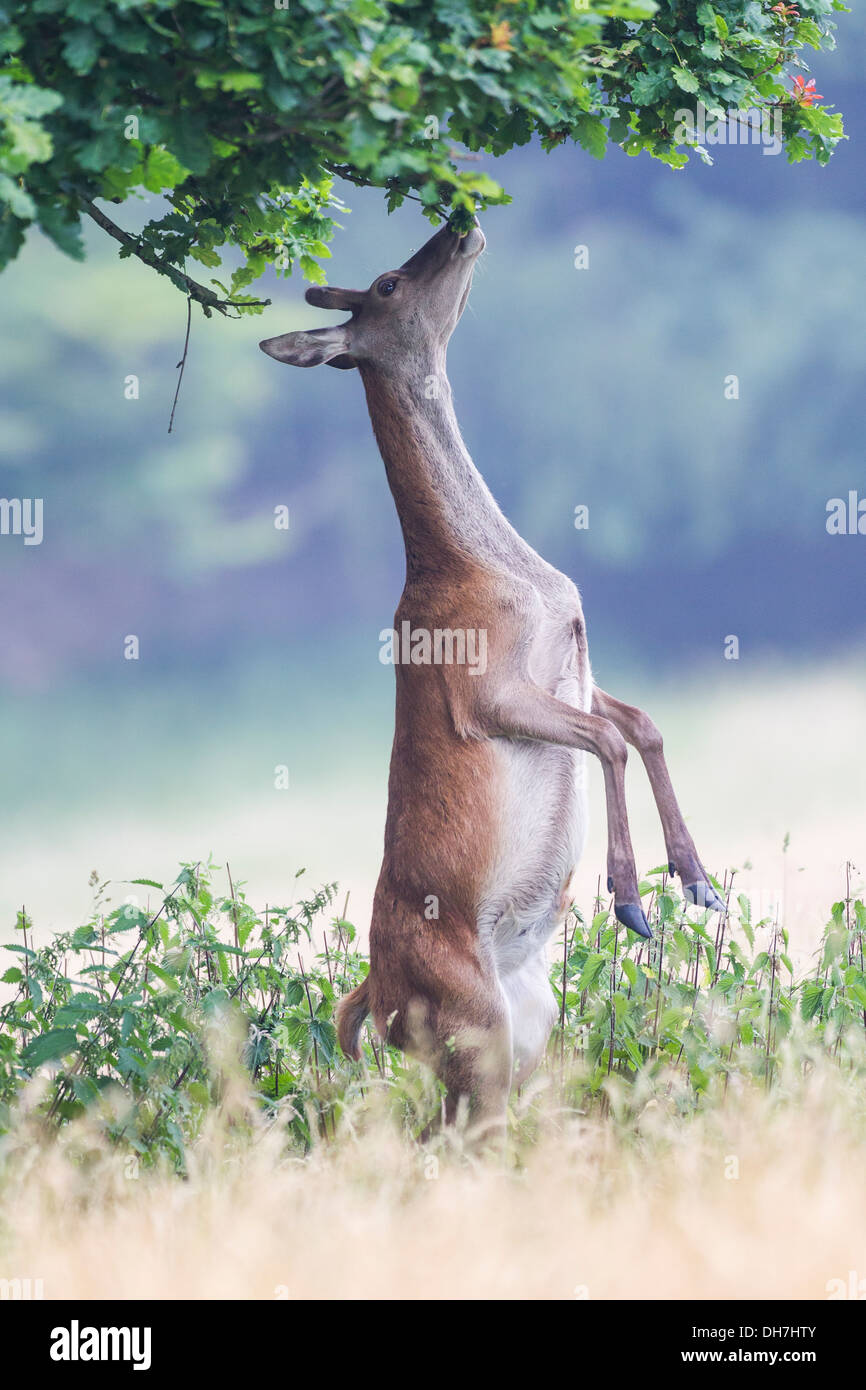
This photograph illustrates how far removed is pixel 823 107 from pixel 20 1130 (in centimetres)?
Result: 586

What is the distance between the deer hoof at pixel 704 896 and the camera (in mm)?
6340

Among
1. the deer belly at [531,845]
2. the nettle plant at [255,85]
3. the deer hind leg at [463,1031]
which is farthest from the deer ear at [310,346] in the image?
the deer hind leg at [463,1031]

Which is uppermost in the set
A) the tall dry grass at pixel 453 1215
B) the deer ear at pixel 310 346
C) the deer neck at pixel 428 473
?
the deer ear at pixel 310 346

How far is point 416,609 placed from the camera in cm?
649

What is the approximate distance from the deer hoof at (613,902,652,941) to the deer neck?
1.76m

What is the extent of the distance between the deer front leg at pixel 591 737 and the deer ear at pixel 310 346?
1801 mm

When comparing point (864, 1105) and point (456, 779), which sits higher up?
point (456, 779)

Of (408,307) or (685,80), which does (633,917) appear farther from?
(685,80)

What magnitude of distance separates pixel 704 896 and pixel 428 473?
7.81 ft

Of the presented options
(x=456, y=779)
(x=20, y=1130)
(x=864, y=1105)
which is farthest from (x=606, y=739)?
(x=20, y=1130)

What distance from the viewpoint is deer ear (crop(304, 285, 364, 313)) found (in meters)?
6.69

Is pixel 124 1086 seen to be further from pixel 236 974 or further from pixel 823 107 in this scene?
pixel 823 107

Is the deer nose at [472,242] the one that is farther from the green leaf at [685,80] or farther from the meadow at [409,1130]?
the meadow at [409,1130]

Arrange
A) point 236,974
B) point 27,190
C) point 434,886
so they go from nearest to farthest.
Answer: point 27,190
point 434,886
point 236,974
